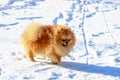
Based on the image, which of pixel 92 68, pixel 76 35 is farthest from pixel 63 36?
pixel 76 35

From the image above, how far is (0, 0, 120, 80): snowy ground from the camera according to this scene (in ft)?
19.0

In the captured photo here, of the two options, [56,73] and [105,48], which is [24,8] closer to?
[105,48]

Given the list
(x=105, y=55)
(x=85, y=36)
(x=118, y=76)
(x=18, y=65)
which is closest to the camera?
(x=118, y=76)

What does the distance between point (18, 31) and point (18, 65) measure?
190cm

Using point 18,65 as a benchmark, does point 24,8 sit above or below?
above

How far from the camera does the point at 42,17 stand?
8.95 meters

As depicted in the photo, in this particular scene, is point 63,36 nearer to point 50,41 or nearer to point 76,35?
point 50,41

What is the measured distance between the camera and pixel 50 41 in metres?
5.93

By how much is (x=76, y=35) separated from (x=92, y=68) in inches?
68.8

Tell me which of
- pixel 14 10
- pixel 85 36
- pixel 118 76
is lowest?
pixel 118 76

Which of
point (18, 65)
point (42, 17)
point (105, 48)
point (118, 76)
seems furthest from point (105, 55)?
point (42, 17)

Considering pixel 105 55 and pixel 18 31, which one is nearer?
pixel 105 55

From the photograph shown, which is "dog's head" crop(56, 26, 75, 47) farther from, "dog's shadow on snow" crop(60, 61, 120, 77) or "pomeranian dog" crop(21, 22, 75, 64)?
"dog's shadow on snow" crop(60, 61, 120, 77)

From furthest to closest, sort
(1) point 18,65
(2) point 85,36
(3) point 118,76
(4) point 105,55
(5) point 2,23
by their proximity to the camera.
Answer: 1. (5) point 2,23
2. (2) point 85,36
3. (4) point 105,55
4. (1) point 18,65
5. (3) point 118,76
